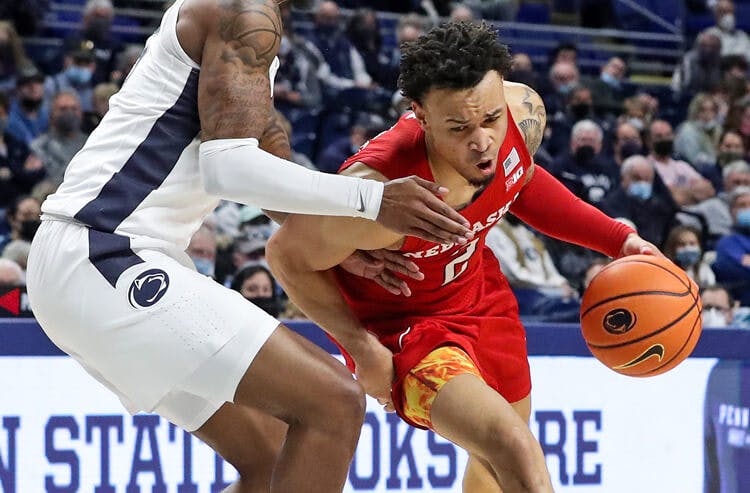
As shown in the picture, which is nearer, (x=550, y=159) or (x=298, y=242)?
(x=298, y=242)

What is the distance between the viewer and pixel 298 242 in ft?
9.55

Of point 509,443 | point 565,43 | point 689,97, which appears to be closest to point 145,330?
point 509,443

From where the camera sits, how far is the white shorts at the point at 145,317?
2.34 m

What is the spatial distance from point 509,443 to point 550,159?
5.16 m

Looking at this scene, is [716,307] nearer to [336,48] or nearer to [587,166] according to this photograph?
[587,166]

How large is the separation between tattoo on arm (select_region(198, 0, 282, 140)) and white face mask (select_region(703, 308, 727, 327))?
4304 mm

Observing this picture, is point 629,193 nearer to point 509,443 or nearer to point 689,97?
point 689,97

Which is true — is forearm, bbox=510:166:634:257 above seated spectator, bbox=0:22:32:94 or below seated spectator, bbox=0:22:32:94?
below

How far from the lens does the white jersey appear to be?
95.3 inches

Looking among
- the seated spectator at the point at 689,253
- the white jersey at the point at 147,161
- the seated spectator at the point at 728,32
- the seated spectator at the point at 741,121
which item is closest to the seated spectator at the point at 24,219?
the white jersey at the point at 147,161

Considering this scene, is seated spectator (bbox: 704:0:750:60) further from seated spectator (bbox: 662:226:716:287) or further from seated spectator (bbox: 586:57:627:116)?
seated spectator (bbox: 662:226:716:287)

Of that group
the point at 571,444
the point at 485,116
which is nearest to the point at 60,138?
the point at 571,444

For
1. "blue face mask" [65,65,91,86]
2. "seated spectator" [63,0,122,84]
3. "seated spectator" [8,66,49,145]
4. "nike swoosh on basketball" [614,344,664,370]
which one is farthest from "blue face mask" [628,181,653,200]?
"nike swoosh on basketball" [614,344,664,370]

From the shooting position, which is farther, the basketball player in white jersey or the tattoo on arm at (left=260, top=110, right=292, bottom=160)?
the tattoo on arm at (left=260, top=110, right=292, bottom=160)
